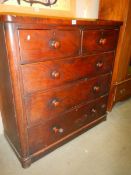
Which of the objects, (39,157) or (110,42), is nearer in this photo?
(39,157)

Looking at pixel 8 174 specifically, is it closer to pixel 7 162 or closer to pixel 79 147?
pixel 7 162

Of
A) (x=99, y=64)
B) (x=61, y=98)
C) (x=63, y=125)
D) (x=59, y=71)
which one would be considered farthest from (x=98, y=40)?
(x=63, y=125)

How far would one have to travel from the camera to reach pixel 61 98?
1.28 m

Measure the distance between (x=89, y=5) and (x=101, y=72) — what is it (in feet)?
2.75

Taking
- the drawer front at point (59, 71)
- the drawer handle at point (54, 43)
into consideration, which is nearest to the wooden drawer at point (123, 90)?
the drawer front at point (59, 71)

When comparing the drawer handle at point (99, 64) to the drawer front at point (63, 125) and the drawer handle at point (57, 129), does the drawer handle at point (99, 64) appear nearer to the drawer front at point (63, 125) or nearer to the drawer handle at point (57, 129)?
the drawer front at point (63, 125)

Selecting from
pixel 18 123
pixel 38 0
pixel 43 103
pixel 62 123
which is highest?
pixel 38 0

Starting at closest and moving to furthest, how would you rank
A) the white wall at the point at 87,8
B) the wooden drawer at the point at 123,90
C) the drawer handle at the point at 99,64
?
the drawer handle at the point at 99,64 → the white wall at the point at 87,8 → the wooden drawer at the point at 123,90

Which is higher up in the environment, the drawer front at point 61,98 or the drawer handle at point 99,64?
the drawer handle at point 99,64

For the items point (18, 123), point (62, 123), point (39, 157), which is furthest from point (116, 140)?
point (18, 123)

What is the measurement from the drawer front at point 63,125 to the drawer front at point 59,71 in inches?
13.2

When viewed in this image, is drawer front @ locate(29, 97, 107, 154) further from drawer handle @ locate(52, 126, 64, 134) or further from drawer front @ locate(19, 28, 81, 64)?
drawer front @ locate(19, 28, 81, 64)

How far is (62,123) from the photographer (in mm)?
1390

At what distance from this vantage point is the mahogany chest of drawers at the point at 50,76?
941 millimetres
